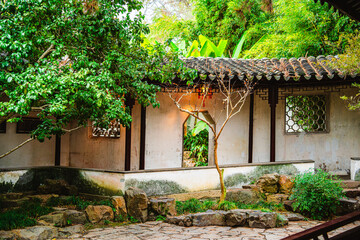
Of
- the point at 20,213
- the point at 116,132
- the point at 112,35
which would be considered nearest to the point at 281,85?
the point at 116,132

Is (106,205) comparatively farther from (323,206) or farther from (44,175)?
(323,206)

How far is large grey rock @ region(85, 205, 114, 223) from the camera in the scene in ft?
26.0

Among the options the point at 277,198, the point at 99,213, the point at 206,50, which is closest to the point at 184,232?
the point at 99,213

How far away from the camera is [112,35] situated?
23.3 feet

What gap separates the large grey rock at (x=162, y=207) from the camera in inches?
332

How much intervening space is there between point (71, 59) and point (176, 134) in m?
6.07

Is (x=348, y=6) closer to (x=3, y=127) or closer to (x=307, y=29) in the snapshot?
(x=3, y=127)

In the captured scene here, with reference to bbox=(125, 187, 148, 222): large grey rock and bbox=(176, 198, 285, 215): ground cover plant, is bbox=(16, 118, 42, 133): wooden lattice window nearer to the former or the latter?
bbox=(125, 187, 148, 222): large grey rock

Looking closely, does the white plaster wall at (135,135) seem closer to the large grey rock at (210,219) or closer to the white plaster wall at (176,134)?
the white plaster wall at (176,134)

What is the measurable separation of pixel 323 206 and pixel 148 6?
66.9 ft

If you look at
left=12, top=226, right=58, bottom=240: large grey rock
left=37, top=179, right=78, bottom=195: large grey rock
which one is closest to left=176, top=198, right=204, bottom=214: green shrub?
left=37, top=179, right=78, bottom=195: large grey rock

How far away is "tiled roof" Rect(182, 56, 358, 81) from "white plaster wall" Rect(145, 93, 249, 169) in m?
1.29

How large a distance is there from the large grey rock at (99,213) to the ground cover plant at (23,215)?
2.82 ft

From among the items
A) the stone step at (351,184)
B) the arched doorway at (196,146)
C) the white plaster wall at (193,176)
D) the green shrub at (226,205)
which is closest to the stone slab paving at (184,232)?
the green shrub at (226,205)
